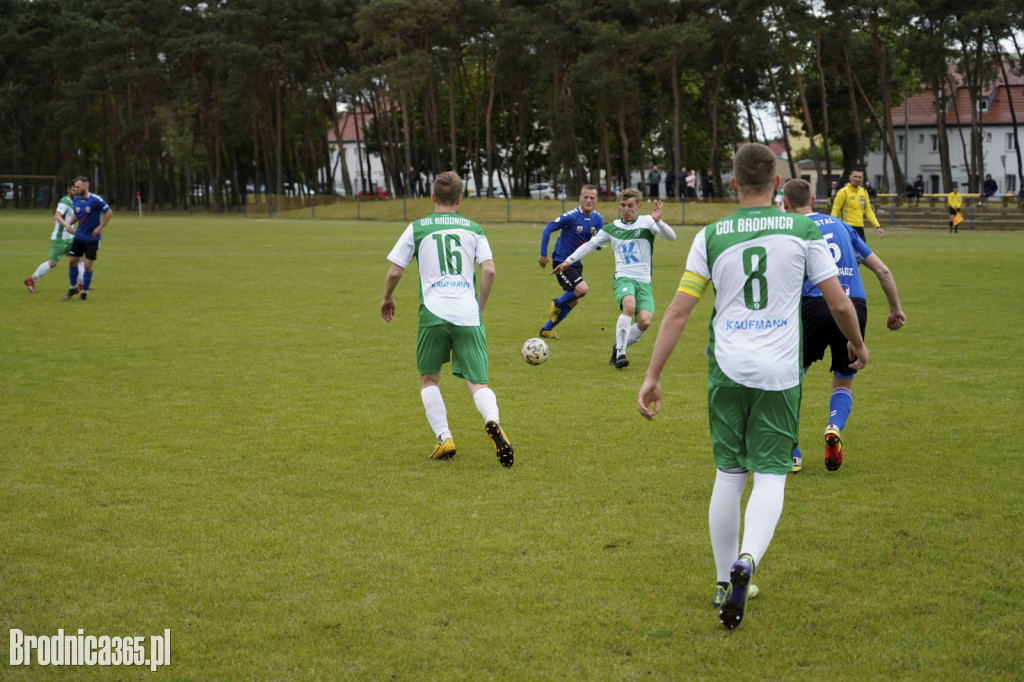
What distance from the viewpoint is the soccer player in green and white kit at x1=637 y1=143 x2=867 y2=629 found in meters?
4.47

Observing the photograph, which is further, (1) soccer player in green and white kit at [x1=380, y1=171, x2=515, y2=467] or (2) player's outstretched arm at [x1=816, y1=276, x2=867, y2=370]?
(1) soccer player in green and white kit at [x1=380, y1=171, x2=515, y2=467]

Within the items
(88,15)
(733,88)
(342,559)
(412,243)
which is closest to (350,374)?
(412,243)

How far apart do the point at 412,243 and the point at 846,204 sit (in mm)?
14048

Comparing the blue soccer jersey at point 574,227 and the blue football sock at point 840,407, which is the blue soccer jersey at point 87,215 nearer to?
the blue soccer jersey at point 574,227

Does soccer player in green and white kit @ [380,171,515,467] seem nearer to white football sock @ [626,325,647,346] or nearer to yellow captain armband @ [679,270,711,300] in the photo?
yellow captain armband @ [679,270,711,300]

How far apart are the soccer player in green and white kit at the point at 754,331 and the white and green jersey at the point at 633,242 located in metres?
6.90

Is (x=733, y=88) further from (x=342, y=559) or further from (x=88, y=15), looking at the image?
(x=342, y=559)

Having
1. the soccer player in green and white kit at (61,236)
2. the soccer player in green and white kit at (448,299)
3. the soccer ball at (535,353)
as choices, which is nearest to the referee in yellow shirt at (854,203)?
the soccer ball at (535,353)

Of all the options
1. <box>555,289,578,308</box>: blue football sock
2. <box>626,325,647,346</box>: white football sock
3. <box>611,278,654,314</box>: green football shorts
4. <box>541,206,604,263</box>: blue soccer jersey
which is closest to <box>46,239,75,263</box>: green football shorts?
<box>541,206,604,263</box>: blue soccer jersey

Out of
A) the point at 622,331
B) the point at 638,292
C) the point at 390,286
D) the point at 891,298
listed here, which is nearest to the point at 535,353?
the point at 622,331

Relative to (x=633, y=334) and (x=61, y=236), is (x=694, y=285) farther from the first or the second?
(x=61, y=236)

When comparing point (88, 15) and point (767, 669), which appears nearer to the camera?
point (767, 669)

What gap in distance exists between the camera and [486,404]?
7.30 metres

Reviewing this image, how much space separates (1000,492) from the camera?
6.46m
